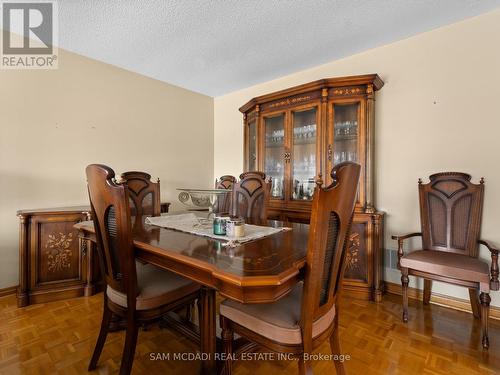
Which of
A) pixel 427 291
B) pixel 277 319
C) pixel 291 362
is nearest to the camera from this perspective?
pixel 277 319

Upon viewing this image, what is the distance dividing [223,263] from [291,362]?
1054 millimetres

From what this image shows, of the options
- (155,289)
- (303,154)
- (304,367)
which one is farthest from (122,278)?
(303,154)

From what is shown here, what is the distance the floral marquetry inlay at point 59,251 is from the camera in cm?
224

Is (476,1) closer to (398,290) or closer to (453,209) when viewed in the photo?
(453,209)

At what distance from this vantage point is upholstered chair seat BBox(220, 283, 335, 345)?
983 mm

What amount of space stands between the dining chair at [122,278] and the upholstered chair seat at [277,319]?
335mm

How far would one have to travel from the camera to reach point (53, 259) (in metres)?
2.26

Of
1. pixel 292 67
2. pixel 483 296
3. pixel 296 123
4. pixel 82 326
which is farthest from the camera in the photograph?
pixel 292 67

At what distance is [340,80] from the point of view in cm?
238

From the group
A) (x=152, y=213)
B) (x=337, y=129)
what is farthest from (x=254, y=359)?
(x=337, y=129)

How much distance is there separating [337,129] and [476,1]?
4.38 feet

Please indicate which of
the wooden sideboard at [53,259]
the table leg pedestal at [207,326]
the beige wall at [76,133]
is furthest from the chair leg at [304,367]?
the beige wall at [76,133]

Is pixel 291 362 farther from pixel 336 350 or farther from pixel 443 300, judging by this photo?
pixel 443 300

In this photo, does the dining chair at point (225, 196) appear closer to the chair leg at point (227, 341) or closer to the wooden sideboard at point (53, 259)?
the chair leg at point (227, 341)
